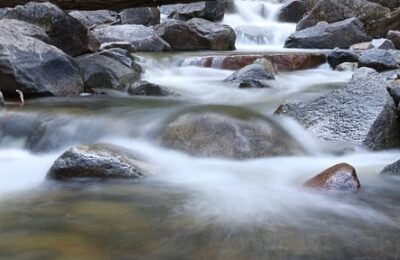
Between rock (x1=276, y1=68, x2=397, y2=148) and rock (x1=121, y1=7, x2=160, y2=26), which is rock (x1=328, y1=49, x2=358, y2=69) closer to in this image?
rock (x1=276, y1=68, x2=397, y2=148)

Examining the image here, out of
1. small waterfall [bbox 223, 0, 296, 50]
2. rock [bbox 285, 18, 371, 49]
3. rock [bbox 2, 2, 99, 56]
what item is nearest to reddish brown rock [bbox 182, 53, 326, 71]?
rock [bbox 2, 2, 99, 56]

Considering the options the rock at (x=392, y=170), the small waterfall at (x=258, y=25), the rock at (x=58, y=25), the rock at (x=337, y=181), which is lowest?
the small waterfall at (x=258, y=25)

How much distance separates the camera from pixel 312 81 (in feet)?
31.7

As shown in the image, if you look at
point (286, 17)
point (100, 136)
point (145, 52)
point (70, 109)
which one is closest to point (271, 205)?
point (100, 136)

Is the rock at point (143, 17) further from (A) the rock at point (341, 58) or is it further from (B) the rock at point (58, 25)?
(A) the rock at point (341, 58)

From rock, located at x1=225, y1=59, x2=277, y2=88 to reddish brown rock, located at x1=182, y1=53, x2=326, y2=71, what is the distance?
0.85m

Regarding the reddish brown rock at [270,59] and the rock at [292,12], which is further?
the rock at [292,12]

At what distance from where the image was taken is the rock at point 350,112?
17.9 ft

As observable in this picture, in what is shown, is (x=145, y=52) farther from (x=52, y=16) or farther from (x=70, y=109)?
(x=70, y=109)

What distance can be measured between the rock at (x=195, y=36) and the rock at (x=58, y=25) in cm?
430

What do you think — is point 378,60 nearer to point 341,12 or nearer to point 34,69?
point 34,69

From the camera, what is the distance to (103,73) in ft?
27.5

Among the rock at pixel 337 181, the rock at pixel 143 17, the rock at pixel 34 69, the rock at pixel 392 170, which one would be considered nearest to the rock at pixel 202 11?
the rock at pixel 143 17

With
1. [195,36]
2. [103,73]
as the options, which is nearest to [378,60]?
[195,36]
